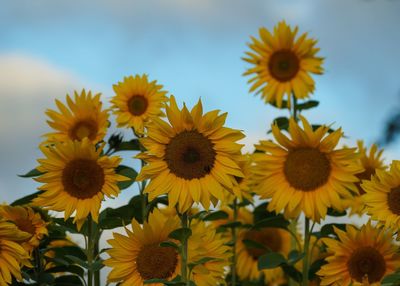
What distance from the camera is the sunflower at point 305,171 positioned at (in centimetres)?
473

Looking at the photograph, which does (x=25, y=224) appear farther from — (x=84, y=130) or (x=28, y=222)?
(x=84, y=130)

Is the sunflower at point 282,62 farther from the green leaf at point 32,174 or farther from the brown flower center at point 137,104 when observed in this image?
the green leaf at point 32,174

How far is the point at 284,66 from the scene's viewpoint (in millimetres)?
6816

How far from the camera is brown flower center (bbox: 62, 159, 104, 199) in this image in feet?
14.1

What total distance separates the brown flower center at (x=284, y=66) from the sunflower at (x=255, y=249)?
125cm

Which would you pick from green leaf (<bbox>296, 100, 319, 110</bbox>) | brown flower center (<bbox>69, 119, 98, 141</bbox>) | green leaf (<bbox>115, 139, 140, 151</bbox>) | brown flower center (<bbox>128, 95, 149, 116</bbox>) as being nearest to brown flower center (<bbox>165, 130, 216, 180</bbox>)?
green leaf (<bbox>115, 139, 140, 151</bbox>)

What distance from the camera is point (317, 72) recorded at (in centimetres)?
672

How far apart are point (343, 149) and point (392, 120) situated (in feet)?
42.8

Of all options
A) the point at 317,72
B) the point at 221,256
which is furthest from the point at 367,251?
the point at 317,72

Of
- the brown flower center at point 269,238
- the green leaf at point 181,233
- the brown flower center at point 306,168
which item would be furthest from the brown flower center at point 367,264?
the brown flower center at point 269,238

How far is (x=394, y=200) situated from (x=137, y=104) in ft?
7.26

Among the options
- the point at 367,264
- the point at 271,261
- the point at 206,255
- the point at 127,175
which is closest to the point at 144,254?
the point at 206,255

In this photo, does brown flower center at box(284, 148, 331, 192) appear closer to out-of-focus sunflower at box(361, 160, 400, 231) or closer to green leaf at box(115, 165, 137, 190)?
out-of-focus sunflower at box(361, 160, 400, 231)

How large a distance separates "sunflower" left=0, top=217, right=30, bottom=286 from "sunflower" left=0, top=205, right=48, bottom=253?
491mm
